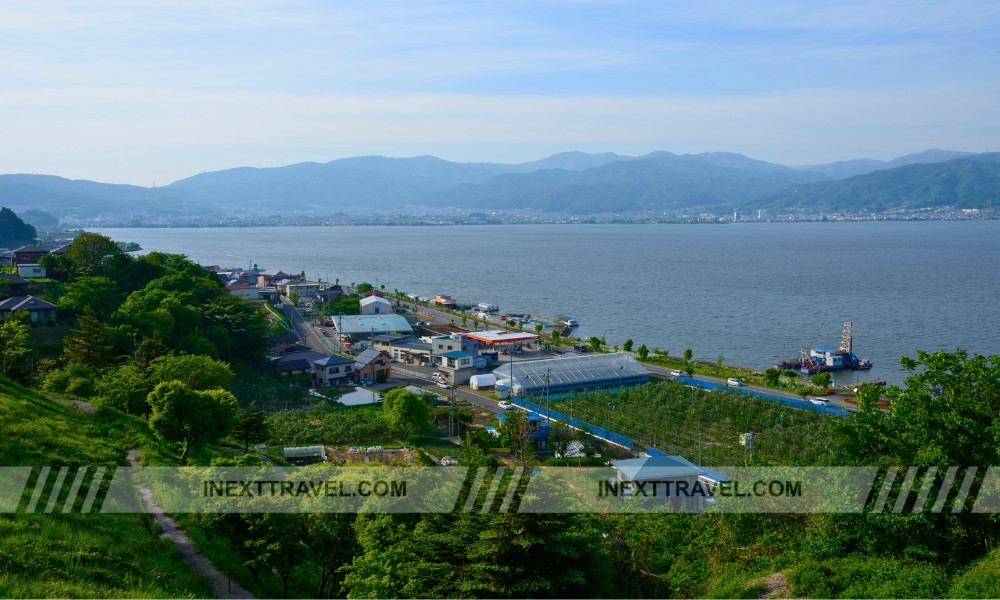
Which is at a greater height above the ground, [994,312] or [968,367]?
[968,367]

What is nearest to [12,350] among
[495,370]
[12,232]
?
[495,370]

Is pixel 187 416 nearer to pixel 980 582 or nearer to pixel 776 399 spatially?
pixel 980 582

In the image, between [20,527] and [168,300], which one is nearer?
[20,527]

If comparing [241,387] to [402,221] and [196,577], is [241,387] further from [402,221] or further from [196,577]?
[402,221]

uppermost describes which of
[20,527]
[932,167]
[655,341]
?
[932,167]

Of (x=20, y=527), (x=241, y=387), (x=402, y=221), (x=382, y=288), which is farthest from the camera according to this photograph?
(x=402, y=221)

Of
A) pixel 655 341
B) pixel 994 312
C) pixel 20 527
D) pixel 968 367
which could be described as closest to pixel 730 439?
pixel 968 367

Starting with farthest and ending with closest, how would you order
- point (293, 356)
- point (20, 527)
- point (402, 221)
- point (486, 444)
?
point (402, 221), point (293, 356), point (486, 444), point (20, 527)
